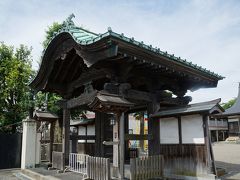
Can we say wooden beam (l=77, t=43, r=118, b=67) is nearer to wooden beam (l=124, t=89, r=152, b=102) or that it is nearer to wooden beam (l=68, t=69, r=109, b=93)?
wooden beam (l=68, t=69, r=109, b=93)

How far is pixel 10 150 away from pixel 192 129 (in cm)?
1083

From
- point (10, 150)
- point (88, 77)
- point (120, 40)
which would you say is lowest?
point (10, 150)

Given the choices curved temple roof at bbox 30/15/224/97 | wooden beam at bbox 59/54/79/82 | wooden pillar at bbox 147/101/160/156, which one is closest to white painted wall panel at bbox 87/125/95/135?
wooden beam at bbox 59/54/79/82

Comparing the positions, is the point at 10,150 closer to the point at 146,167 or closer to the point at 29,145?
the point at 29,145

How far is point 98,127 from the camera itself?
11.9m

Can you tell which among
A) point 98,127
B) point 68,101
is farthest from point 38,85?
point 98,127

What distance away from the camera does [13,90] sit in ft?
62.1

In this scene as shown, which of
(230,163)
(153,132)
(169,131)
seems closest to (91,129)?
(153,132)

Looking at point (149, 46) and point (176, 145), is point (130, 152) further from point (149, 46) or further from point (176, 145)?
point (149, 46)

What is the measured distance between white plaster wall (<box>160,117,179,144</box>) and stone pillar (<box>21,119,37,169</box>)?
24.7ft

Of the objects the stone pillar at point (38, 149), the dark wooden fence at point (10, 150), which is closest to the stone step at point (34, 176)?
the stone pillar at point (38, 149)

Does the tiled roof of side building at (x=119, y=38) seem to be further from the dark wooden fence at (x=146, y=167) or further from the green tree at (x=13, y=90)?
the green tree at (x=13, y=90)

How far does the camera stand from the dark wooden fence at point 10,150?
13.7 metres

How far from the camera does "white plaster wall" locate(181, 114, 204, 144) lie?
766cm
